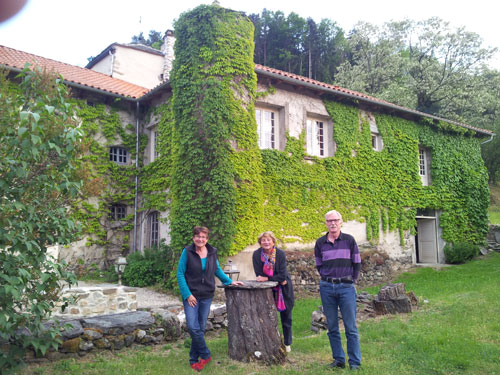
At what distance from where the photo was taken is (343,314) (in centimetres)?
506

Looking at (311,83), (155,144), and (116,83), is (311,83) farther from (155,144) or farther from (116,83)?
(116,83)

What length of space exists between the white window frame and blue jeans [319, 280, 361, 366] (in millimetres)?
9065

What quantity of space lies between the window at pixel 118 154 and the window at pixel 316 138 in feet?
21.3

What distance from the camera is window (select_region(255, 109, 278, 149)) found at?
12.9 meters

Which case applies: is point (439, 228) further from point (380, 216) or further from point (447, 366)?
point (447, 366)

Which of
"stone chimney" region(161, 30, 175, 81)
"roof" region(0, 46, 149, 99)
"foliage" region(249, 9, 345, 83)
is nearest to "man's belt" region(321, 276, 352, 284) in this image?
"roof" region(0, 46, 149, 99)

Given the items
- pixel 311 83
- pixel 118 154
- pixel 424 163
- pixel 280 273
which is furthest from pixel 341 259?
pixel 424 163

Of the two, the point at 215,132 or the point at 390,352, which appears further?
the point at 215,132

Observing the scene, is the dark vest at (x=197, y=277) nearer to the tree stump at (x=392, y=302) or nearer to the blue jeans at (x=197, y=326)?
the blue jeans at (x=197, y=326)

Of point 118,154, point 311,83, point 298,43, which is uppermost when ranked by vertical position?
point 298,43

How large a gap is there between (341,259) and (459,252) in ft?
45.9

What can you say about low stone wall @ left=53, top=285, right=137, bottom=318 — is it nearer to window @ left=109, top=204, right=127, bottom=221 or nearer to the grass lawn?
the grass lawn

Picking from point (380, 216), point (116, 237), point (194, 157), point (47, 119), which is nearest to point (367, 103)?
point (380, 216)

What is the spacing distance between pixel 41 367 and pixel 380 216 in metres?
12.6
